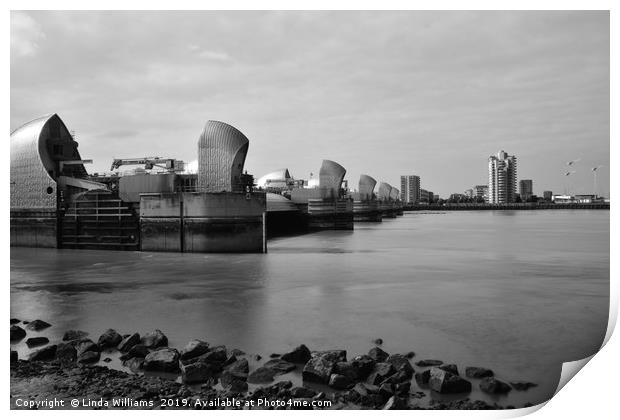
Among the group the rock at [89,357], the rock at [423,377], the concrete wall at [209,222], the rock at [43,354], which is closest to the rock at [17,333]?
the rock at [43,354]

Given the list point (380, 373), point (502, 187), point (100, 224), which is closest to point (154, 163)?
point (100, 224)

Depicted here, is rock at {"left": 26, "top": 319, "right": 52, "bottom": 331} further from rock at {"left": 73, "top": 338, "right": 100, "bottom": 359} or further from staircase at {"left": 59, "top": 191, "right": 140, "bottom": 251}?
staircase at {"left": 59, "top": 191, "right": 140, "bottom": 251}

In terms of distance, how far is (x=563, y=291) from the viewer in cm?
1482

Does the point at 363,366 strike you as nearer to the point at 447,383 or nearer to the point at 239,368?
the point at 447,383

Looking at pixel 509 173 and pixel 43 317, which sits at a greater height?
pixel 509 173

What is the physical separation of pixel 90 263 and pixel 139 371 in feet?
51.7

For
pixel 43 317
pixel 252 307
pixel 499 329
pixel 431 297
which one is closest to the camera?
pixel 499 329

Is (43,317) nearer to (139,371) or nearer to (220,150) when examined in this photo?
(139,371)

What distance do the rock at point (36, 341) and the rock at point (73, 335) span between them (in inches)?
12.1

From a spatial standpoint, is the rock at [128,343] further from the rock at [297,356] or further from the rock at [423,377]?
the rock at [423,377]

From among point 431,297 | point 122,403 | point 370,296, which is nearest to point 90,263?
point 370,296

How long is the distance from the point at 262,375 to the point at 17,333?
5224 mm

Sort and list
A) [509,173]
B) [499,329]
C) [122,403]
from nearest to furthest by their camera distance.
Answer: [122,403] < [499,329] < [509,173]

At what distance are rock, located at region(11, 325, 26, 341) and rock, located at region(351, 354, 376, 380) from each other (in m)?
6.31
